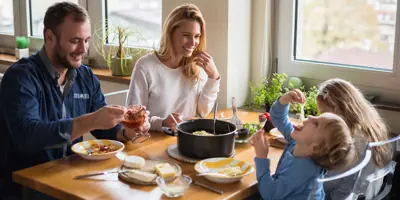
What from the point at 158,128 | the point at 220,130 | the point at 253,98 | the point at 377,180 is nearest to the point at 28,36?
the point at 253,98

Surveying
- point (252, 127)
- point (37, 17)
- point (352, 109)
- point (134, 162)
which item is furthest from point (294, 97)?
point (37, 17)

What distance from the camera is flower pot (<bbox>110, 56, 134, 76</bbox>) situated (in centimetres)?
355

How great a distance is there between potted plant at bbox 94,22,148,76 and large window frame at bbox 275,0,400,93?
96 cm

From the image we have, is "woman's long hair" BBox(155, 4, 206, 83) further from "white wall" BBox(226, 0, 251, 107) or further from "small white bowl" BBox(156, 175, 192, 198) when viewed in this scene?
"small white bowl" BBox(156, 175, 192, 198)

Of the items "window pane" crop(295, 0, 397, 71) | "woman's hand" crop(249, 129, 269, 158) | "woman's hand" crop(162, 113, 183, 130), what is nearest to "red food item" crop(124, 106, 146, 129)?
"woman's hand" crop(162, 113, 183, 130)

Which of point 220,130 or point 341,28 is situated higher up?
point 341,28

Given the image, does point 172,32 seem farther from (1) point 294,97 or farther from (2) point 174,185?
(2) point 174,185

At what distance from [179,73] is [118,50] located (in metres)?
0.97

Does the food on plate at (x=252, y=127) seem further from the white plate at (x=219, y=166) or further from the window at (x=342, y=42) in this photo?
the window at (x=342, y=42)

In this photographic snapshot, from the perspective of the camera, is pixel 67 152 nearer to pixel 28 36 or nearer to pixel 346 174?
pixel 346 174

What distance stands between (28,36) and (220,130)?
2812mm

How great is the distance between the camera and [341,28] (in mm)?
2979

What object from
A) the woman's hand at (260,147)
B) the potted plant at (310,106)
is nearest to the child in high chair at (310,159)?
the woman's hand at (260,147)

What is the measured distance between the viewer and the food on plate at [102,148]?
2.06 meters
